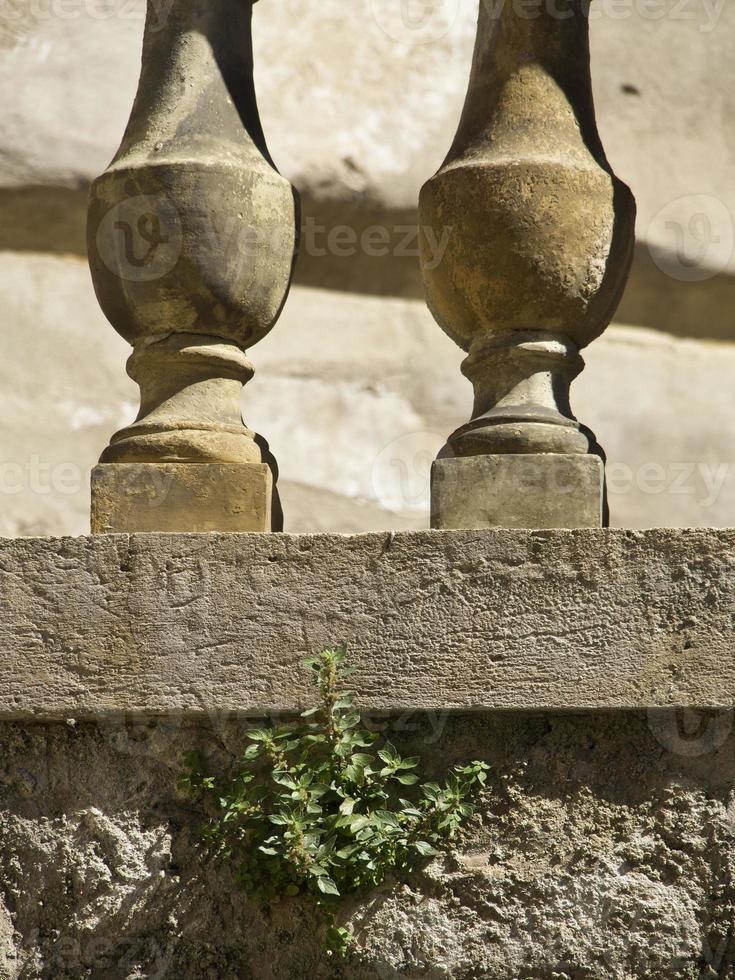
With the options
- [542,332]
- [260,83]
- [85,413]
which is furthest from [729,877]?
[260,83]

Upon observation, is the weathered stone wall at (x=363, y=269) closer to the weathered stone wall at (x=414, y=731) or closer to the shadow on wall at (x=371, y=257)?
the shadow on wall at (x=371, y=257)

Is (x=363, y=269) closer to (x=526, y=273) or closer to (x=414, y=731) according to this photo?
(x=526, y=273)

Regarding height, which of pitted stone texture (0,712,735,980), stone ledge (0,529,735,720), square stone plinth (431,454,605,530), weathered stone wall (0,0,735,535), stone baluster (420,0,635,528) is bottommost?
pitted stone texture (0,712,735,980)

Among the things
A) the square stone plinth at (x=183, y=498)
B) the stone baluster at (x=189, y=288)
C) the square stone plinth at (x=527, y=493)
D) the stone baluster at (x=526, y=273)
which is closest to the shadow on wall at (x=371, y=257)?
the stone baluster at (x=189, y=288)

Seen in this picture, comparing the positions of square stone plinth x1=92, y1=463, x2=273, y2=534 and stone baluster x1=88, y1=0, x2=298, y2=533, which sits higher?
stone baluster x1=88, y1=0, x2=298, y2=533

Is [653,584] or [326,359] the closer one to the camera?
[653,584]

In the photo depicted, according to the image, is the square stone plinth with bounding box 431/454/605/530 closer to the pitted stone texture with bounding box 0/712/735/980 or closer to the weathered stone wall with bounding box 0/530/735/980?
the weathered stone wall with bounding box 0/530/735/980

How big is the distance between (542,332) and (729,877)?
3.02 ft

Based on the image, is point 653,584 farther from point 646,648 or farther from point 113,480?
point 113,480

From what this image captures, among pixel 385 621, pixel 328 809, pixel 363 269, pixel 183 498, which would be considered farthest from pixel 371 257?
pixel 328 809

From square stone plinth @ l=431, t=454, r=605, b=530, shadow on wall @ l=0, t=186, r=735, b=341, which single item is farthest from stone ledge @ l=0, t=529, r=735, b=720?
shadow on wall @ l=0, t=186, r=735, b=341

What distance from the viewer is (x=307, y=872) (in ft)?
6.54

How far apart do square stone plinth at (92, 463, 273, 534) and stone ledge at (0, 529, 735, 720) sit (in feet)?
0.64

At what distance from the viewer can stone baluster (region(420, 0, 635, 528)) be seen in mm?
2260
